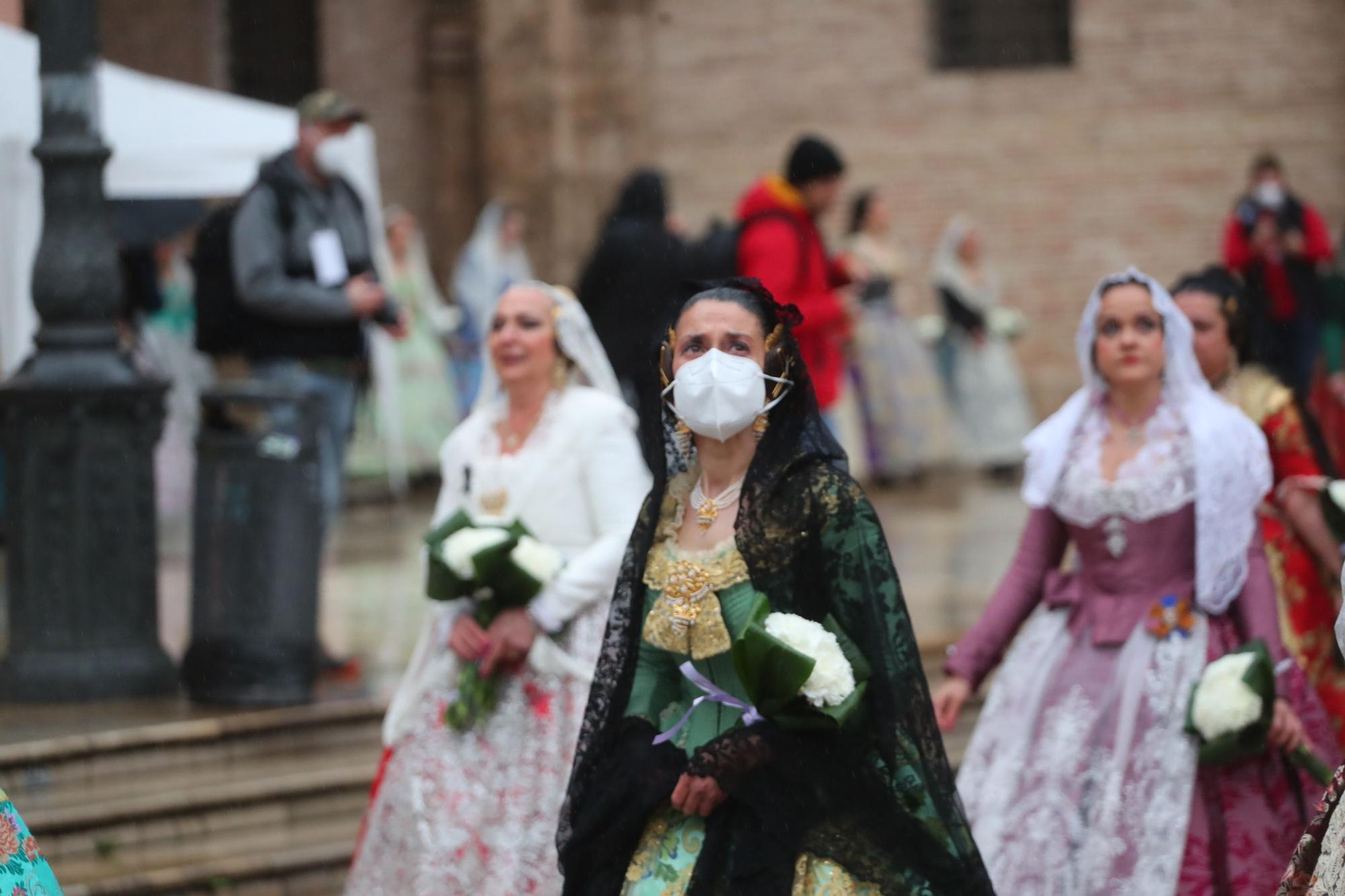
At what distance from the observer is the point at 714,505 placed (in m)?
4.48

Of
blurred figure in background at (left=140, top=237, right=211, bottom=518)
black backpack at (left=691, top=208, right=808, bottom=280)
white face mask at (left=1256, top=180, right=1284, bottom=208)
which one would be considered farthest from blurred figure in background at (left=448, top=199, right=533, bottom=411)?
black backpack at (left=691, top=208, right=808, bottom=280)

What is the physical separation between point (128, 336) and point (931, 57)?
8.14m

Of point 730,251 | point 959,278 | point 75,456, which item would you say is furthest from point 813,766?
point 959,278

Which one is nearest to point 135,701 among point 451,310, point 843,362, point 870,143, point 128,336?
point 128,336

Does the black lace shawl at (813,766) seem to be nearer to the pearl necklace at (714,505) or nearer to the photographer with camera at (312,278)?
the pearl necklace at (714,505)

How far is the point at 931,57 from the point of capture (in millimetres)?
18844

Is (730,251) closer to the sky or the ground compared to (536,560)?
closer to the sky

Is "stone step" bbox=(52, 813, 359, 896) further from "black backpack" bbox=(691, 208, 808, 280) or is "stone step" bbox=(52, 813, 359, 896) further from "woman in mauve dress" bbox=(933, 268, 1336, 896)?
"black backpack" bbox=(691, 208, 808, 280)

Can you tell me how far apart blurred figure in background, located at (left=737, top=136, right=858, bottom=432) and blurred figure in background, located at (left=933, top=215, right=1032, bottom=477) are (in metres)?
6.79

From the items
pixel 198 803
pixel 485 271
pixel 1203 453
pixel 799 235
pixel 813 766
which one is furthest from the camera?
pixel 485 271

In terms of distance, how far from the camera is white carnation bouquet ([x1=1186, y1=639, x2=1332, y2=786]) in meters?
5.18

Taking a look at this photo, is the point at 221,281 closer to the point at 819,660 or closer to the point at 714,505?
the point at 714,505

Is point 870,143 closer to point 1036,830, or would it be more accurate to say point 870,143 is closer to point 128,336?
point 128,336

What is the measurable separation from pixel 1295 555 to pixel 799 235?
3677mm
